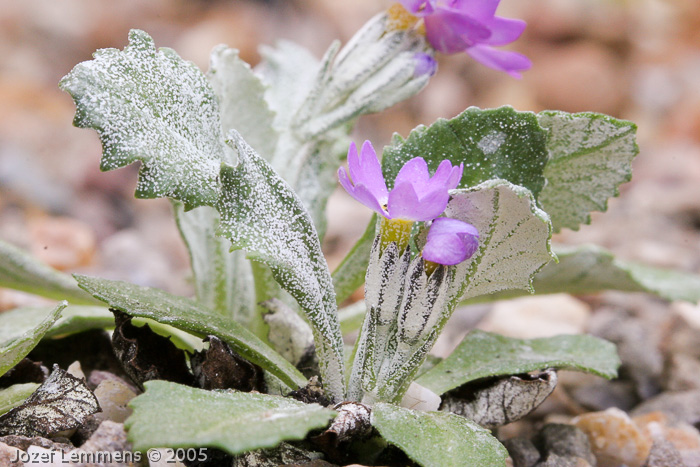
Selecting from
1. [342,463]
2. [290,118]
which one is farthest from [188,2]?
[342,463]

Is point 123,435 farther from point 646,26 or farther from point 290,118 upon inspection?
point 646,26

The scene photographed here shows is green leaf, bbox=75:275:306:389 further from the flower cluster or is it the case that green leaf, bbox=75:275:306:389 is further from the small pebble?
the small pebble

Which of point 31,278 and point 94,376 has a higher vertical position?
point 31,278

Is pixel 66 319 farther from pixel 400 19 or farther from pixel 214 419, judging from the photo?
pixel 400 19

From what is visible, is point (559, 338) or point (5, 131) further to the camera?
point (5, 131)

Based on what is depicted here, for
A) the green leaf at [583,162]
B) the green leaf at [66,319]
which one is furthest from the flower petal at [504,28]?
the green leaf at [66,319]

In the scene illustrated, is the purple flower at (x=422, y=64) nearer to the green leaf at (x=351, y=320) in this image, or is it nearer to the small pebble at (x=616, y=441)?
the green leaf at (x=351, y=320)
